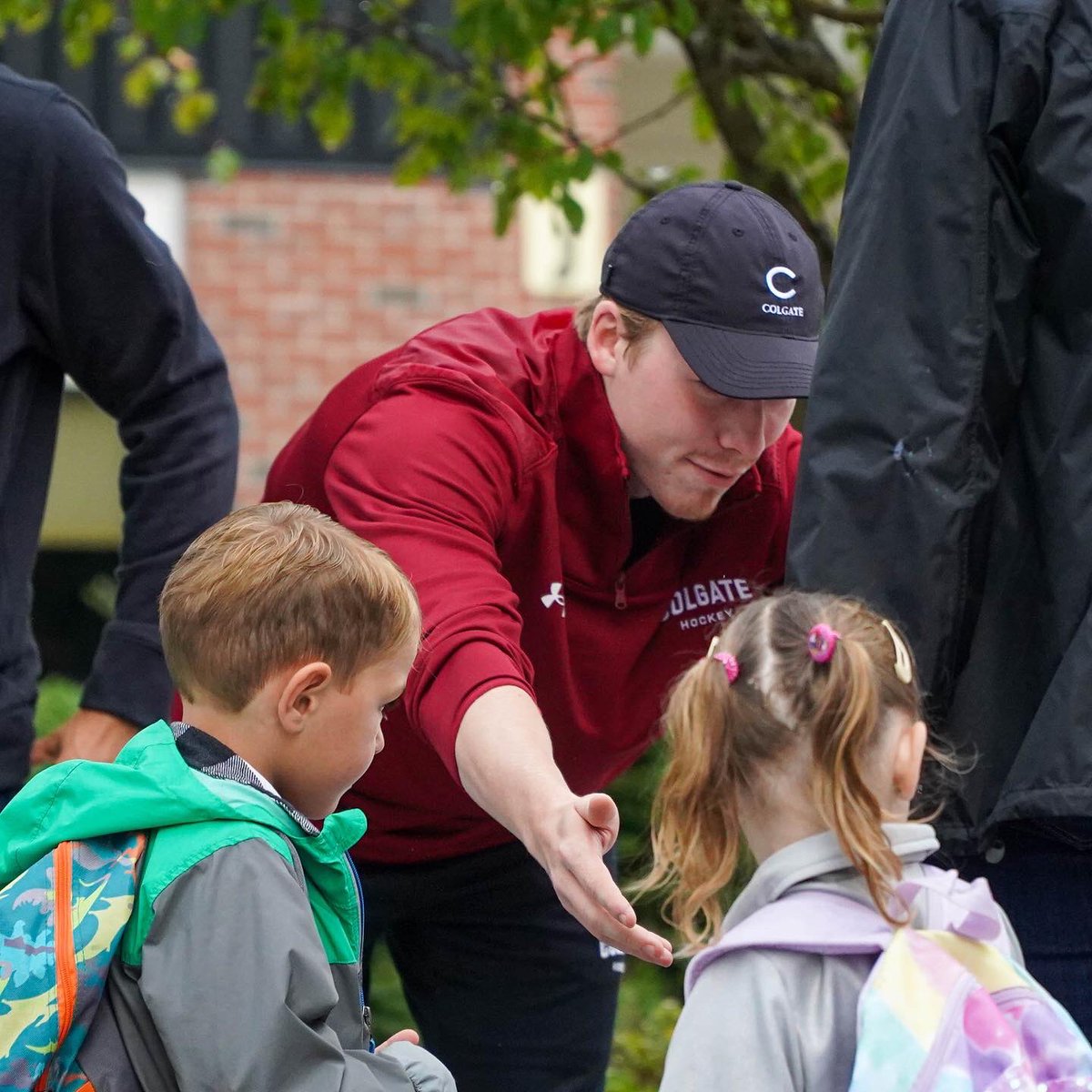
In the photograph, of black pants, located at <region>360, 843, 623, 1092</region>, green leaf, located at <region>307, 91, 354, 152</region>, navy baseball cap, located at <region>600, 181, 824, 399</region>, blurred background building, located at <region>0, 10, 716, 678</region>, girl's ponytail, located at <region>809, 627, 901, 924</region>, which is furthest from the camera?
blurred background building, located at <region>0, 10, 716, 678</region>

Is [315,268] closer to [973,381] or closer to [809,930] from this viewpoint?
[973,381]

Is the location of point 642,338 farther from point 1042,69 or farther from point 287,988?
point 287,988

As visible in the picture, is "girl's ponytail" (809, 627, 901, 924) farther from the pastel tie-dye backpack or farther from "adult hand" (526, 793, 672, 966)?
the pastel tie-dye backpack

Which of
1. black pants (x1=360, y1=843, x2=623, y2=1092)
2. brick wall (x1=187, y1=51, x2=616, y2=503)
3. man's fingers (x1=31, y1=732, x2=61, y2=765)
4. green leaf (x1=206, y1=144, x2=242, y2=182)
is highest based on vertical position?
man's fingers (x1=31, y1=732, x2=61, y2=765)

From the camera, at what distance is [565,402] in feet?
8.46

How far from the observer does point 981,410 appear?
2078 millimetres

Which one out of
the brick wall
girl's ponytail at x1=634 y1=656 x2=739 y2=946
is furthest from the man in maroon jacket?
the brick wall

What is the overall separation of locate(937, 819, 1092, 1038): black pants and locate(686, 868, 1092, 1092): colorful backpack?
0.20m

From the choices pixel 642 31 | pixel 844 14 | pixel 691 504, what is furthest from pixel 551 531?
pixel 844 14

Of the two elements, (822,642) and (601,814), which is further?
(822,642)

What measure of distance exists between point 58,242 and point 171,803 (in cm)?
99

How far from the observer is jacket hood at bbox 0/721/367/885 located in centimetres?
178

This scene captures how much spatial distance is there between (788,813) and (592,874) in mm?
266

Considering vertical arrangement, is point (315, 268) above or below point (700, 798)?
below
